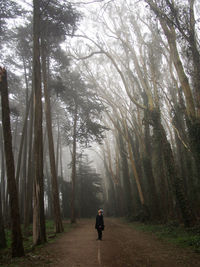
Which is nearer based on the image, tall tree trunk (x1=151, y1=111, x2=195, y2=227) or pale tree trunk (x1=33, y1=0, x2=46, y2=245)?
pale tree trunk (x1=33, y1=0, x2=46, y2=245)

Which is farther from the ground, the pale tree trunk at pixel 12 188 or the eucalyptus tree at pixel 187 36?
the eucalyptus tree at pixel 187 36

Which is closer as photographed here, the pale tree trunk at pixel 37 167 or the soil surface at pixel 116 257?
the soil surface at pixel 116 257

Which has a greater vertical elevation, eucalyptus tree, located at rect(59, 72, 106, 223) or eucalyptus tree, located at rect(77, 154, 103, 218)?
eucalyptus tree, located at rect(59, 72, 106, 223)

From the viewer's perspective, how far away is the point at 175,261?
5.81 m

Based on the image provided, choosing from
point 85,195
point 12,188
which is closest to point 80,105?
point 12,188

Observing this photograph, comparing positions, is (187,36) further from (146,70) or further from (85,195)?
(85,195)

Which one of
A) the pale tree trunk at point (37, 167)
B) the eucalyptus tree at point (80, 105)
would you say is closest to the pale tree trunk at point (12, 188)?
the pale tree trunk at point (37, 167)

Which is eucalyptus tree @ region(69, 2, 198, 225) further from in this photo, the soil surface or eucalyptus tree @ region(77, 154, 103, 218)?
eucalyptus tree @ region(77, 154, 103, 218)

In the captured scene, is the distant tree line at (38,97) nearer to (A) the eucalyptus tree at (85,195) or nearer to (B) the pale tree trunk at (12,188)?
(B) the pale tree trunk at (12,188)

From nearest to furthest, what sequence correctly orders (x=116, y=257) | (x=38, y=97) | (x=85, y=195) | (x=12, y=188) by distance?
1. (x=116, y=257)
2. (x=12, y=188)
3. (x=38, y=97)
4. (x=85, y=195)

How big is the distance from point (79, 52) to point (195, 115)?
10.7m

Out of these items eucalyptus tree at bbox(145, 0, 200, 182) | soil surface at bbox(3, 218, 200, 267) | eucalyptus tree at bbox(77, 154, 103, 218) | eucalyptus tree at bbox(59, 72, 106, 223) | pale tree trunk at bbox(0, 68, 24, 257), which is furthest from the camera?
eucalyptus tree at bbox(77, 154, 103, 218)

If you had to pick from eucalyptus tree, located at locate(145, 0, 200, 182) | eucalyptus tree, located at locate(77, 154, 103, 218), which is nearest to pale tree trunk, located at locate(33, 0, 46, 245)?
eucalyptus tree, located at locate(145, 0, 200, 182)

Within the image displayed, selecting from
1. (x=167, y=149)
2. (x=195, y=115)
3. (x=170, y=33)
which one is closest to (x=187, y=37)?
(x=170, y=33)
